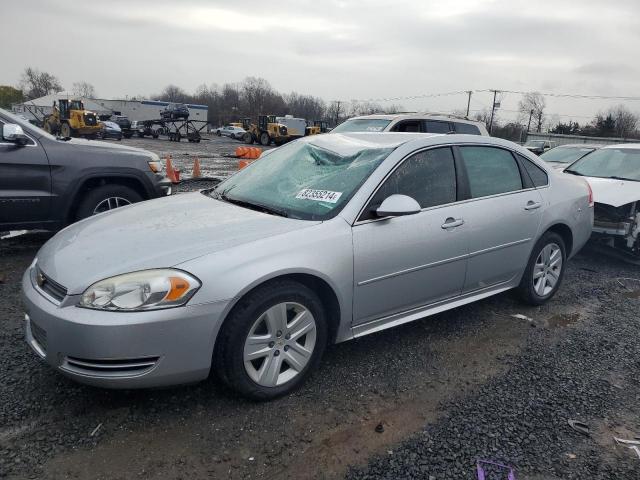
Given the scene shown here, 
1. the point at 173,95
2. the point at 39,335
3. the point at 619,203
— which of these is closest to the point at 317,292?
the point at 39,335

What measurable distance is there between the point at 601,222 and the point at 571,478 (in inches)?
186

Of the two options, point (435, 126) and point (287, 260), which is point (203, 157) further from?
point (287, 260)

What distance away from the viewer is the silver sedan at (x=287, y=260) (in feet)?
7.96

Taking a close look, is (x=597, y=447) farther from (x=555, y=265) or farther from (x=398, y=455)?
(x=555, y=265)

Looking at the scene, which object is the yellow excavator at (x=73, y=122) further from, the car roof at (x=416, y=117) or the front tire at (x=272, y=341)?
the front tire at (x=272, y=341)

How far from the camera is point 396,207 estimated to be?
9.90ft

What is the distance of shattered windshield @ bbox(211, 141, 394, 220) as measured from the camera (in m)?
3.16

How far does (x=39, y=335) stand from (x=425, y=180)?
2.65 meters

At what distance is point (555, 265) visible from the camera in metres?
4.57

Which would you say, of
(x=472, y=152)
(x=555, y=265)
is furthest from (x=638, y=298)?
(x=472, y=152)

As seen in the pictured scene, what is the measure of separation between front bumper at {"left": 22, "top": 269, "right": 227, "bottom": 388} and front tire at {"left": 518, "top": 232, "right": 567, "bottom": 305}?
3.03 metres

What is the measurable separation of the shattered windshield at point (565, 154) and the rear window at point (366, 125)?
3921mm

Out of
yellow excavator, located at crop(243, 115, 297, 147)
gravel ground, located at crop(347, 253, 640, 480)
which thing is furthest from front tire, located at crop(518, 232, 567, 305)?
yellow excavator, located at crop(243, 115, 297, 147)

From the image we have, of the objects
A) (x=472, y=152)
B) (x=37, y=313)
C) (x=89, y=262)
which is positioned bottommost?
(x=37, y=313)
